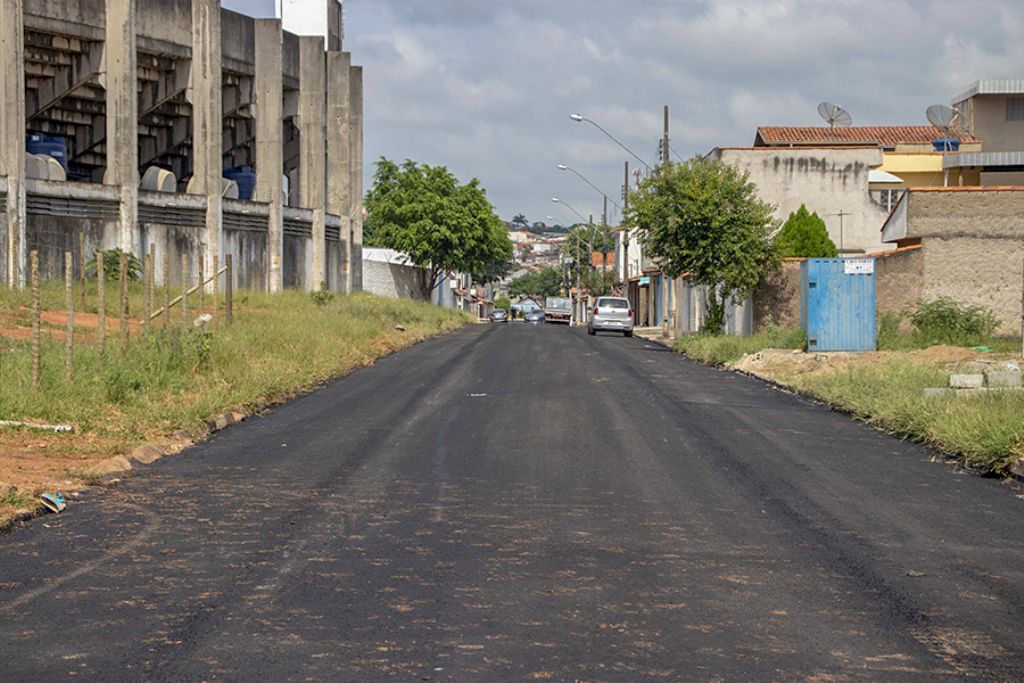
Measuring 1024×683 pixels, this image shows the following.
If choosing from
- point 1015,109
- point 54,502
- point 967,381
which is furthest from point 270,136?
point 54,502

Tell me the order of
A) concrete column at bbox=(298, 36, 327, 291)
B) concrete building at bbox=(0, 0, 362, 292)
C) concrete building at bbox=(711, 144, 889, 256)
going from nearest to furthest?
concrete building at bbox=(0, 0, 362, 292) < concrete building at bbox=(711, 144, 889, 256) < concrete column at bbox=(298, 36, 327, 291)

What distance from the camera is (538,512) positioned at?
10.2m

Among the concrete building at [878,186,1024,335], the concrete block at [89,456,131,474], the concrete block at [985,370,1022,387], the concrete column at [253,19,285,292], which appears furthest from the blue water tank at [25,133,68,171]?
the concrete block at [985,370,1022,387]

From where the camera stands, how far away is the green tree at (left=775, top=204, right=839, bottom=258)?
4431 cm

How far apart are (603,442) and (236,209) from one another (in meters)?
34.2

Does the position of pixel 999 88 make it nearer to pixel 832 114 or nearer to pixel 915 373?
pixel 832 114

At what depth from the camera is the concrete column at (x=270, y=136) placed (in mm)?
48844

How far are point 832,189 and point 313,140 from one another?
862 inches

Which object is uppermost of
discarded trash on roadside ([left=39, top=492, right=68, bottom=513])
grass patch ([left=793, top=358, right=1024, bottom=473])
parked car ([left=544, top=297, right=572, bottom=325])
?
parked car ([left=544, top=297, right=572, bottom=325])

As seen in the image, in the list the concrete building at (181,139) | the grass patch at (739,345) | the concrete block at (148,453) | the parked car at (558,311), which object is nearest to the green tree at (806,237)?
the grass patch at (739,345)

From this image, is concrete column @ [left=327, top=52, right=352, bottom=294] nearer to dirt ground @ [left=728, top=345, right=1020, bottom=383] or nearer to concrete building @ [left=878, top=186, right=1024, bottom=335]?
dirt ground @ [left=728, top=345, right=1020, bottom=383]

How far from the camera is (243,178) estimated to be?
55406 mm

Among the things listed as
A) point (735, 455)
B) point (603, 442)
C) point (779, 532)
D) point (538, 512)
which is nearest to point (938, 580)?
point (779, 532)

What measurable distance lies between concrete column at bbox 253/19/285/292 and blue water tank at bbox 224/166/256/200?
5.78 metres
